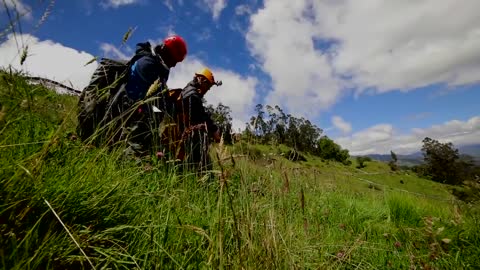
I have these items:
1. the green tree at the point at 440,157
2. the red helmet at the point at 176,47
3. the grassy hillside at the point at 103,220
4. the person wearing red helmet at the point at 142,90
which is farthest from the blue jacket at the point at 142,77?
the green tree at the point at 440,157

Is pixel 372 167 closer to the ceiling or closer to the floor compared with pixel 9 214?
closer to the ceiling

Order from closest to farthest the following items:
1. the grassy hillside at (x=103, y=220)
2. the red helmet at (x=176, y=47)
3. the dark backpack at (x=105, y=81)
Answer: the grassy hillside at (x=103, y=220)
the dark backpack at (x=105, y=81)
the red helmet at (x=176, y=47)

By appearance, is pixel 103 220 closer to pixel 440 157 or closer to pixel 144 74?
pixel 144 74

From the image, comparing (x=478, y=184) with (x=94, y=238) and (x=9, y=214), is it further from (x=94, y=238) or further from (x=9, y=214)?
(x=9, y=214)

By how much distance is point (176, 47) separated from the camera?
559 cm

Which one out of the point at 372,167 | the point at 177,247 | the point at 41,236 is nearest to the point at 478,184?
the point at 177,247

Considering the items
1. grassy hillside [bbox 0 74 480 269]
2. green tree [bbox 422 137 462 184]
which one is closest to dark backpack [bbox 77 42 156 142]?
grassy hillside [bbox 0 74 480 269]

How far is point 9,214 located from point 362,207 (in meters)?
6.00

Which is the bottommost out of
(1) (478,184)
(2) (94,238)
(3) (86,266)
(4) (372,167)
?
(3) (86,266)

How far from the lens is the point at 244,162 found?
2.31 meters

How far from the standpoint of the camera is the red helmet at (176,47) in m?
5.56

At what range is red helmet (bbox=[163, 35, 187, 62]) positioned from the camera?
219 inches

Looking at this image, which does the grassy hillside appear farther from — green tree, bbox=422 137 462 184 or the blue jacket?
green tree, bbox=422 137 462 184

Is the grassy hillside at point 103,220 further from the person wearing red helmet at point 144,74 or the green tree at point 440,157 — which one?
the green tree at point 440,157
